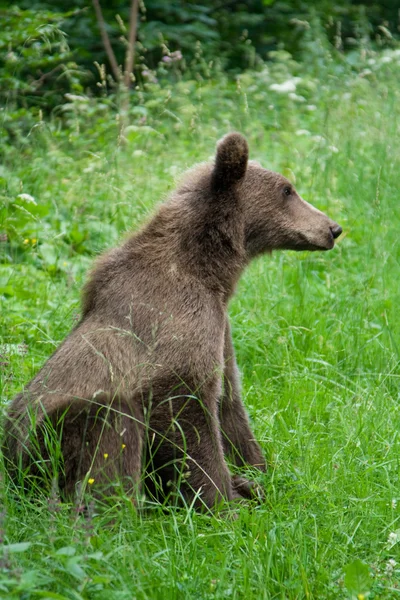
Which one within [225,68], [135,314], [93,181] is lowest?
[225,68]

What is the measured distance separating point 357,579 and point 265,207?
2.24 meters

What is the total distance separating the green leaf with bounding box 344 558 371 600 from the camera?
3161mm

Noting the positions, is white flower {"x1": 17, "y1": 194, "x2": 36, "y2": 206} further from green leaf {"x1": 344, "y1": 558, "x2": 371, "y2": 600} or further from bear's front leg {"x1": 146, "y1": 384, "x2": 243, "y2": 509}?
green leaf {"x1": 344, "y1": 558, "x2": 371, "y2": 600}

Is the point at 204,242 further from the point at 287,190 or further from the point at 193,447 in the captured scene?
the point at 193,447

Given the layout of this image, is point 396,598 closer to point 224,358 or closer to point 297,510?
point 297,510

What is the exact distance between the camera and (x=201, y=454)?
4.28 m

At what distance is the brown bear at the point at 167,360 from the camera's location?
13.2ft

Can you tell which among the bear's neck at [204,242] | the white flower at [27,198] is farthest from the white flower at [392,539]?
the white flower at [27,198]

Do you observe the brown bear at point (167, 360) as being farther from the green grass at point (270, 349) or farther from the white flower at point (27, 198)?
the white flower at point (27, 198)

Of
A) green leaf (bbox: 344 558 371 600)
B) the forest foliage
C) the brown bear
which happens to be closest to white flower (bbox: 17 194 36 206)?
the forest foliage

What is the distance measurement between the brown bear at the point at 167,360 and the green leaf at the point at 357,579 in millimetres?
970

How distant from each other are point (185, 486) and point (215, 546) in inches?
29.0


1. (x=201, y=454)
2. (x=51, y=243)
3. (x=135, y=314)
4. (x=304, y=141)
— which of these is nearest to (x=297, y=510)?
(x=201, y=454)

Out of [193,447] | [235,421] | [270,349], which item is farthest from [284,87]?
[193,447]
